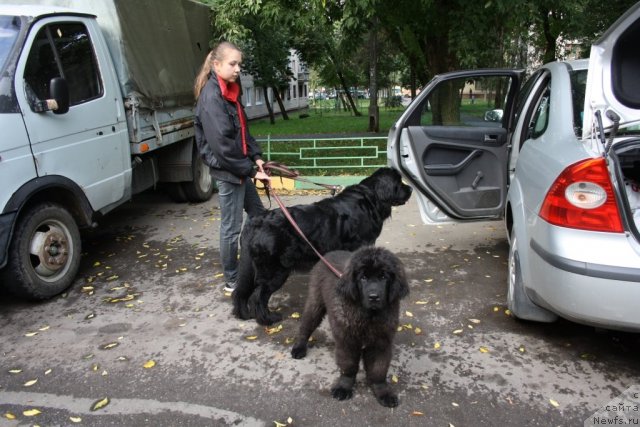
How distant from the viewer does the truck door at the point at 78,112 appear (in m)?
4.32

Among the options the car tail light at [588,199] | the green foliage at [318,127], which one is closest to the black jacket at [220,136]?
the car tail light at [588,199]

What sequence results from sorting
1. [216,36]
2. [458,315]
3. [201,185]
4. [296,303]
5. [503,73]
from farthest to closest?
[216,36] → [201,185] → [503,73] → [296,303] → [458,315]

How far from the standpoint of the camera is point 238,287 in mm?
4070

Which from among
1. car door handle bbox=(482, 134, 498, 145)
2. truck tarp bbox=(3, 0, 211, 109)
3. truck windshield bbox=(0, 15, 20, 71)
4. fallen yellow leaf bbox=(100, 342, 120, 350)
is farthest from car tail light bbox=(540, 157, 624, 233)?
truck tarp bbox=(3, 0, 211, 109)

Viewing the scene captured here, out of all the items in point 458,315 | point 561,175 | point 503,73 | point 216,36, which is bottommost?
point 458,315

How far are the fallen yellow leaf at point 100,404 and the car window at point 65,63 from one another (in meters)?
2.75

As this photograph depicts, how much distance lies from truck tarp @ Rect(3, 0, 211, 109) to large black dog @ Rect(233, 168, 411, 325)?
3.05 m

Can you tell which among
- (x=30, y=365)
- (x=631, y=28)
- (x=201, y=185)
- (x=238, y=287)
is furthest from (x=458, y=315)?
(x=201, y=185)

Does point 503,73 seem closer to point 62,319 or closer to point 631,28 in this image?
point 631,28

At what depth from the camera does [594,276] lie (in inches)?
104

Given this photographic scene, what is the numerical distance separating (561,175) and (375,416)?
175cm

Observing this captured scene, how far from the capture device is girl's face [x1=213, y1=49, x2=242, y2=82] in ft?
13.1

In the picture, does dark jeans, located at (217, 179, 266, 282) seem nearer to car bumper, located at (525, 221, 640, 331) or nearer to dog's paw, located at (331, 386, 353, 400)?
dog's paw, located at (331, 386, 353, 400)

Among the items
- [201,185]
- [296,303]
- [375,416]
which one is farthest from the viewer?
[201,185]
